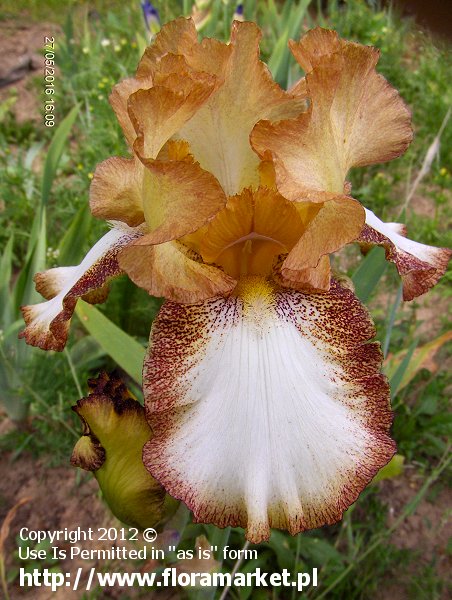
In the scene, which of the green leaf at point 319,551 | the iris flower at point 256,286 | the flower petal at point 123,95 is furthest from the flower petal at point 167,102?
the green leaf at point 319,551

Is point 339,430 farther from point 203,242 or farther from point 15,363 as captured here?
point 15,363

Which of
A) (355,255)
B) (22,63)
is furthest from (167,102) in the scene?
(22,63)

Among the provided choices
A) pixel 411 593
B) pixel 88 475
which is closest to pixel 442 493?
pixel 411 593

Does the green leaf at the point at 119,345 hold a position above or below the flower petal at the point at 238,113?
below

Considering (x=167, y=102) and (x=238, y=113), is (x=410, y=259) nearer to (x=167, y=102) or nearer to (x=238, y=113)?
(x=238, y=113)

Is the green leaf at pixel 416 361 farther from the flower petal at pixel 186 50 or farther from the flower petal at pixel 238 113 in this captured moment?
the flower petal at pixel 186 50
